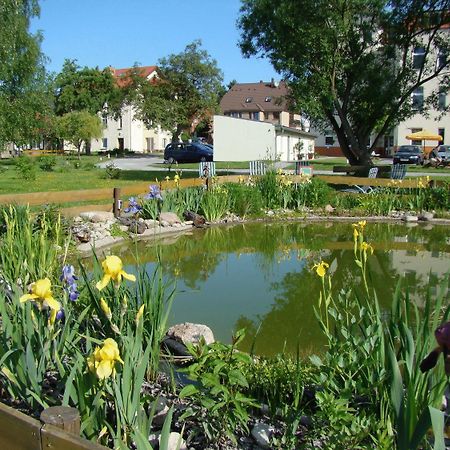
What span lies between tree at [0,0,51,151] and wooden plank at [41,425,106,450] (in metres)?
18.2

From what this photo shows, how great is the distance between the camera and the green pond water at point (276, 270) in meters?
5.39

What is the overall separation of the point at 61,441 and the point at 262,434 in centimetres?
123

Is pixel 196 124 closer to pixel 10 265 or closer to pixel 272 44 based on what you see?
pixel 272 44

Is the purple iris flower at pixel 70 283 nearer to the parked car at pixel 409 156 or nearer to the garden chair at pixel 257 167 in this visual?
the garden chair at pixel 257 167

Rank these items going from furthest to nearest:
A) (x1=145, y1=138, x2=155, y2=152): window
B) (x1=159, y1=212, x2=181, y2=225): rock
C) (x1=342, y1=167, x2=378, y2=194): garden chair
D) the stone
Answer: (x1=145, y1=138, x2=155, y2=152): window < (x1=342, y1=167, x2=378, y2=194): garden chair < (x1=159, y1=212, x2=181, y2=225): rock < the stone

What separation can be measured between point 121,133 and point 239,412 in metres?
61.4

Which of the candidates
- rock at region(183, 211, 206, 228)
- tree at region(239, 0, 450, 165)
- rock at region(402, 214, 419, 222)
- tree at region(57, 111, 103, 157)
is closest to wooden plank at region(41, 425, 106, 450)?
rock at region(183, 211, 206, 228)

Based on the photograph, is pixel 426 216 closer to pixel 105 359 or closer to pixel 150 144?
pixel 105 359

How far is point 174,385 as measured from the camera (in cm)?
333

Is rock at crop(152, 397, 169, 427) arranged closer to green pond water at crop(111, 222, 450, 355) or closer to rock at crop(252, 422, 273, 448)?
rock at crop(252, 422, 273, 448)

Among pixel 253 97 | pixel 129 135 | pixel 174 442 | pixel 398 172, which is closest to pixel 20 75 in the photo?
pixel 398 172

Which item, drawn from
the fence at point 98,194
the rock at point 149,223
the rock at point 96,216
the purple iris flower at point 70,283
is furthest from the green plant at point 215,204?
the purple iris flower at point 70,283

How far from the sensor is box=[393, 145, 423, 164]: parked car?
3328 cm

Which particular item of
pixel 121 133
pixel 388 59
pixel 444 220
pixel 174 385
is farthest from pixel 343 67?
pixel 121 133
